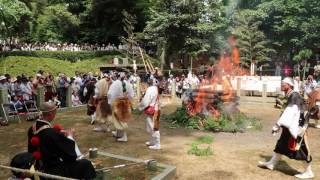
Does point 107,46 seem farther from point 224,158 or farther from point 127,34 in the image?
point 224,158

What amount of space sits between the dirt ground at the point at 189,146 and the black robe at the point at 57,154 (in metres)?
3.15

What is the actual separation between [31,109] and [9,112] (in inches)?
39.6

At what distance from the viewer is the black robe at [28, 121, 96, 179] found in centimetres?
486

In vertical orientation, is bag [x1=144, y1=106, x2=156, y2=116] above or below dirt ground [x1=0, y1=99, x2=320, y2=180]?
above

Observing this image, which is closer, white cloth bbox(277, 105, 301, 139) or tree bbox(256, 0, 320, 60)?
white cloth bbox(277, 105, 301, 139)

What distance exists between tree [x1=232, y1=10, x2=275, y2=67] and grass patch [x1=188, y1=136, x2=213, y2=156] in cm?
2102

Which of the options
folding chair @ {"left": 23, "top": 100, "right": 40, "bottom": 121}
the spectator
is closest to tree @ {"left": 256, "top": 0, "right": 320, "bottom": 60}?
the spectator

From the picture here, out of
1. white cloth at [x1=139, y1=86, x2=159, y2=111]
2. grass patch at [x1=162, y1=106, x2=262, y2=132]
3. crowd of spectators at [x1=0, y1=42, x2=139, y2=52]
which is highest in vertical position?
crowd of spectators at [x1=0, y1=42, x2=139, y2=52]

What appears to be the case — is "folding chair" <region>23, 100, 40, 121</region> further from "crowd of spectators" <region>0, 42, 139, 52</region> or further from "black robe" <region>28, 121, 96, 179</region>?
"crowd of spectators" <region>0, 42, 139, 52</region>

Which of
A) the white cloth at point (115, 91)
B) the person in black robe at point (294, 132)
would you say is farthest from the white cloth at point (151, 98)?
the person in black robe at point (294, 132)

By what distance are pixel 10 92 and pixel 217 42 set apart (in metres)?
21.4

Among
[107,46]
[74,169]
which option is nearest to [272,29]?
[107,46]

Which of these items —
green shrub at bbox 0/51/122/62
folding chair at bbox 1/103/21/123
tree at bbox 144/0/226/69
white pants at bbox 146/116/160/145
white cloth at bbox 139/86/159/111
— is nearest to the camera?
white pants at bbox 146/116/160/145

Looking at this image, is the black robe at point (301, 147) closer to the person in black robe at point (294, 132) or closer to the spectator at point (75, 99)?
the person in black robe at point (294, 132)
